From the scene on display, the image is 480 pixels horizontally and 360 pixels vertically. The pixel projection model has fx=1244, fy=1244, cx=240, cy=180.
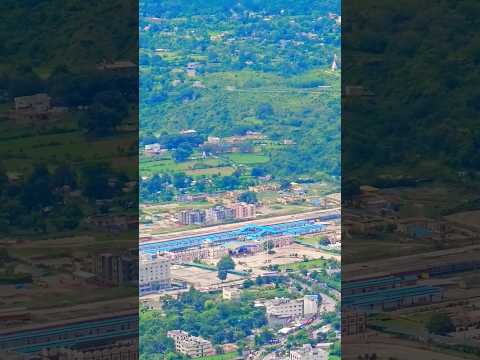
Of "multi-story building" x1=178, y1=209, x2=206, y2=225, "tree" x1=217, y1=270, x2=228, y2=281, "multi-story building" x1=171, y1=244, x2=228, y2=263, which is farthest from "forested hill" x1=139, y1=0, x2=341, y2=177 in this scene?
"tree" x1=217, y1=270, x2=228, y2=281

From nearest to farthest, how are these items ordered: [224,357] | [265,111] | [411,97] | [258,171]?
[411,97] → [224,357] → [258,171] → [265,111]

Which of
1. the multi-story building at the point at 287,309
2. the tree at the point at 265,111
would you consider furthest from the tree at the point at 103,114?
the tree at the point at 265,111

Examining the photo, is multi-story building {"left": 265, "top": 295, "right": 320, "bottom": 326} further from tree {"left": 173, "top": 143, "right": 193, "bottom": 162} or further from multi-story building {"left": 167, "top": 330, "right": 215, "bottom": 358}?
tree {"left": 173, "top": 143, "right": 193, "bottom": 162}

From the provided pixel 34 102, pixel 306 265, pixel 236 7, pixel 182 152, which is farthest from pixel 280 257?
pixel 34 102

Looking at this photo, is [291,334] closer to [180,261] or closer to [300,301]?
[300,301]

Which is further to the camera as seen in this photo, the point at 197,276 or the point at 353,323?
the point at 197,276

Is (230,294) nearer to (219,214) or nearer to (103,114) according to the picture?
(219,214)
